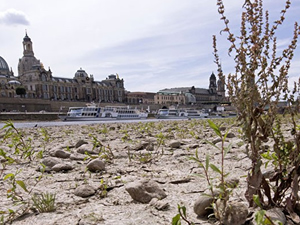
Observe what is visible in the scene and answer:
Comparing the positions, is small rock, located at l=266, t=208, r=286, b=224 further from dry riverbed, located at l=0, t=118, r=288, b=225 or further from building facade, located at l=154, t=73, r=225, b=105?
building facade, located at l=154, t=73, r=225, b=105

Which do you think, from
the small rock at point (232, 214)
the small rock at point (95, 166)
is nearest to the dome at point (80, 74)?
the small rock at point (95, 166)

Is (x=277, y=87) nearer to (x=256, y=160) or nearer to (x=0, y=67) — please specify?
(x=256, y=160)

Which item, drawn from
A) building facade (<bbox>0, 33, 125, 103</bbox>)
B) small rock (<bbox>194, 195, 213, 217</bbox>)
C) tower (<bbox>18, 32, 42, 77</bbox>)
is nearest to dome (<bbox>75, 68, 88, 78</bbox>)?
building facade (<bbox>0, 33, 125, 103</bbox>)

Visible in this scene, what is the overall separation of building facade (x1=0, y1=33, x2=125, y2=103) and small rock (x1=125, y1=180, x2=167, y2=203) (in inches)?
3495

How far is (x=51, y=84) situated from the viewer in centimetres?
9481

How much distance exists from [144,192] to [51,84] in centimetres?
10030

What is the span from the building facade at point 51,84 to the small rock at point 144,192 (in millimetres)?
88772

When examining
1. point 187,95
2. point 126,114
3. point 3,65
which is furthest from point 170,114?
point 187,95

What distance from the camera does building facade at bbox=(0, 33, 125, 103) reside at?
296ft

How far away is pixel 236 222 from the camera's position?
63.7 inches

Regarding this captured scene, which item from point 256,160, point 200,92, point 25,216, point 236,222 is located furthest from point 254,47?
point 200,92

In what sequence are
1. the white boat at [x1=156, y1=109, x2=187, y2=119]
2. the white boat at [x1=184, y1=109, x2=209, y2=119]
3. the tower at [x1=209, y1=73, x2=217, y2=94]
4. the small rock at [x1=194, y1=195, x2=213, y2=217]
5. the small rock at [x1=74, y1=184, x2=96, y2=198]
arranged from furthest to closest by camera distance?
the tower at [x1=209, y1=73, x2=217, y2=94] → the white boat at [x1=184, y1=109, x2=209, y2=119] → the white boat at [x1=156, y1=109, x2=187, y2=119] → the small rock at [x1=74, y1=184, x2=96, y2=198] → the small rock at [x1=194, y1=195, x2=213, y2=217]

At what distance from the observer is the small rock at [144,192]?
2.25m

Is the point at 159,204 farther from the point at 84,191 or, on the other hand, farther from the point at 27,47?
the point at 27,47
